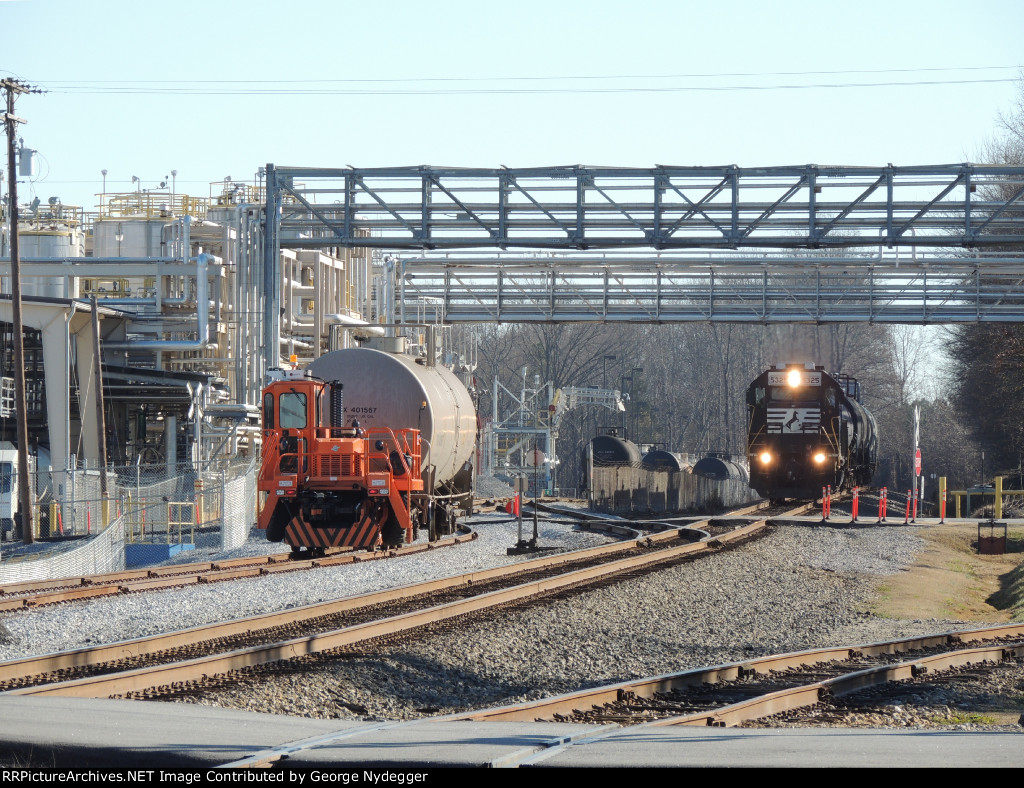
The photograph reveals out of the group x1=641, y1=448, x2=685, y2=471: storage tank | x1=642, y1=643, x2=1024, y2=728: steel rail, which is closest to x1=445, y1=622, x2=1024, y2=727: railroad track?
x1=642, y1=643, x2=1024, y2=728: steel rail

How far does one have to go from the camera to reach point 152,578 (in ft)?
56.5

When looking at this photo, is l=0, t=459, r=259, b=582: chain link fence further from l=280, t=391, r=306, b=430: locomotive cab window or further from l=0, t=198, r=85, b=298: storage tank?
l=0, t=198, r=85, b=298: storage tank

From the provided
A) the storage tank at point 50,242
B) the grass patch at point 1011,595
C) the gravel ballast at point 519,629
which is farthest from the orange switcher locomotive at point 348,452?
the storage tank at point 50,242

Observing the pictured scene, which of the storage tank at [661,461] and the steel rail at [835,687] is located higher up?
the steel rail at [835,687]

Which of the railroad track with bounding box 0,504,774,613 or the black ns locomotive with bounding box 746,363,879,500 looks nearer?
the railroad track with bounding box 0,504,774,613

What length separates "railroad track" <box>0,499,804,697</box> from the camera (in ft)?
29.6

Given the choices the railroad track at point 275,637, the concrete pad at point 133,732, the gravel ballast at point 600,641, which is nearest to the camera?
the concrete pad at point 133,732

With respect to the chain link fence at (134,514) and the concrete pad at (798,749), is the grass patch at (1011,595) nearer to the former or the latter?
the concrete pad at (798,749)

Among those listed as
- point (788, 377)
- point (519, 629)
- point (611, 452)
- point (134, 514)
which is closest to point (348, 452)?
point (519, 629)

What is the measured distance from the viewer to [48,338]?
3275 centimetres

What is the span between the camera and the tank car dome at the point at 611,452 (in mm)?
48094

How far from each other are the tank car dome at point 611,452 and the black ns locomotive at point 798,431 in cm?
1338

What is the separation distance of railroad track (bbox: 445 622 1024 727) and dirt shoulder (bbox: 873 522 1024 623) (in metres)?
3.85

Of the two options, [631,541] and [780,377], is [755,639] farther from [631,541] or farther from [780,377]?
[780,377]
